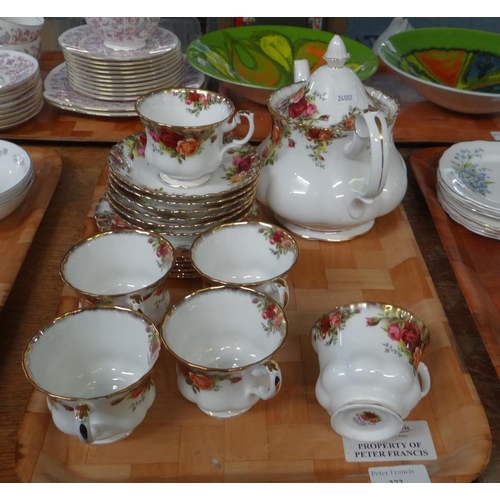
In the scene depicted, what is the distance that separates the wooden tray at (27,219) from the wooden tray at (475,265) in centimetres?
54

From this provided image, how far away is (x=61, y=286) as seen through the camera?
29.4 inches

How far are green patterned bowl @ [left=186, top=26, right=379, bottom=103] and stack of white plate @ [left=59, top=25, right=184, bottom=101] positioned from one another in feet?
0.17

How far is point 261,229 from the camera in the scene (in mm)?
705

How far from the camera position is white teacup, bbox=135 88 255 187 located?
0.70m

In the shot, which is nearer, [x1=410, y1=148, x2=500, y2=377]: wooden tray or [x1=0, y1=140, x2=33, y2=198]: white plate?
[x1=410, y1=148, x2=500, y2=377]: wooden tray

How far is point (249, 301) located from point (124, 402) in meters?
0.16

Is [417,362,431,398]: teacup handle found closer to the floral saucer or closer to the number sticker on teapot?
the number sticker on teapot

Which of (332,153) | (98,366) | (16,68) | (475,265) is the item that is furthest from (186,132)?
(16,68)

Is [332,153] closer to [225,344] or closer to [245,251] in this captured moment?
[245,251]

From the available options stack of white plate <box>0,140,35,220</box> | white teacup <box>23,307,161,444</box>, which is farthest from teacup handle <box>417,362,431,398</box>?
stack of white plate <box>0,140,35,220</box>

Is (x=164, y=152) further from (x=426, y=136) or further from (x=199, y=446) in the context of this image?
(x=426, y=136)

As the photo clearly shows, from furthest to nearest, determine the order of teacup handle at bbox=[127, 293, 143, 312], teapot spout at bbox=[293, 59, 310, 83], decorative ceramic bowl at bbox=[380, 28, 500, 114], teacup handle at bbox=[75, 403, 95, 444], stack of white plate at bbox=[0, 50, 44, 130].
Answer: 1. decorative ceramic bowl at bbox=[380, 28, 500, 114]
2. stack of white plate at bbox=[0, 50, 44, 130]
3. teapot spout at bbox=[293, 59, 310, 83]
4. teacup handle at bbox=[127, 293, 143, 312]
5. teacup handle at bbox=[75, 403, 95, 444]

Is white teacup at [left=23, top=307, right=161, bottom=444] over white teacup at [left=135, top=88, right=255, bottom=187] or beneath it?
beneath

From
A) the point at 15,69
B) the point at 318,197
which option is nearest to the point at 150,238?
the point at 318,197
